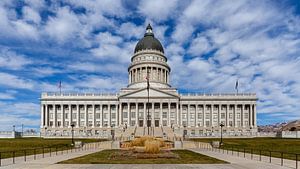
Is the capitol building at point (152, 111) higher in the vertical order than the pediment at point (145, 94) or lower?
lower

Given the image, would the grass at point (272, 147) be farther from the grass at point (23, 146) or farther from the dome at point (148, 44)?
the dome at point (148, 44)

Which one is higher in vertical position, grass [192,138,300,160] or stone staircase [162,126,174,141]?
grass [192,138,300,160]

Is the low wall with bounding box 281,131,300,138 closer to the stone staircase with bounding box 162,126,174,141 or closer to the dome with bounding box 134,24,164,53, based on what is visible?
the stone staircase with bounding box 162,126,174,141

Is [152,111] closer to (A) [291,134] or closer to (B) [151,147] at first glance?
(A) [291,134]

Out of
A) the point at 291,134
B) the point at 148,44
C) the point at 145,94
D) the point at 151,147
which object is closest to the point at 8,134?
the point at 145,94

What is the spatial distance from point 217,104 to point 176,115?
55.9 ft

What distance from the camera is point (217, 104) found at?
5133 inches

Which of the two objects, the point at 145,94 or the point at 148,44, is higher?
the point at 148,44

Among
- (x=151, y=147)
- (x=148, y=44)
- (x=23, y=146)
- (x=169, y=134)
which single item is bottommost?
(x=169, y=134)

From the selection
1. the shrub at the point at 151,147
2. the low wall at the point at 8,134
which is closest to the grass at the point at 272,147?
the shrub at the point at 151,147

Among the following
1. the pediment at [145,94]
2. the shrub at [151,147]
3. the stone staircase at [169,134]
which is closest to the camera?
the shrub at [151,147]

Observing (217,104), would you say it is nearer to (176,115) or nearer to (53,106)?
(176,115)

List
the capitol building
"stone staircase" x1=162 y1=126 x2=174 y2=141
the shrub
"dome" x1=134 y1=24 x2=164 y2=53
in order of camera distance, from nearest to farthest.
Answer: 1. the shrub
2. "stone staircase" x1=162 y1=126 x2=174 y2=141
3. the capitol building
4. "dome" x1=134 y1=24 x2=164 y2=53

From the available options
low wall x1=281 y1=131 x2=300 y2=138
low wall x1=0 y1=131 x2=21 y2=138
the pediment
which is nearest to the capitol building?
the pediment
